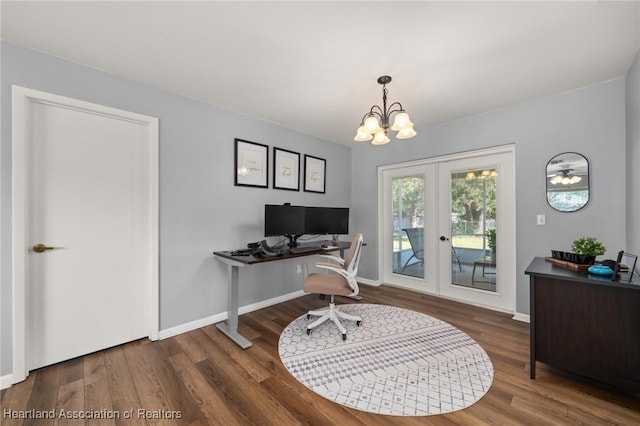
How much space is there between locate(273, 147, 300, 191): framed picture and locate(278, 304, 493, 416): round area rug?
176 centimetres

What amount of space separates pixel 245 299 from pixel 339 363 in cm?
152

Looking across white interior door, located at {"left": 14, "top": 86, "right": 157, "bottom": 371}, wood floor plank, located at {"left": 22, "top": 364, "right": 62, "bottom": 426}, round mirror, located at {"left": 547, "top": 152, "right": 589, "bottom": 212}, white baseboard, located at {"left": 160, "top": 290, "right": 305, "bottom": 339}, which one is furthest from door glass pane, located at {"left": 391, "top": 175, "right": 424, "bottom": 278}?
wood floor plank, located at {"left": 22, "top": 364, "right": 62, "bottom": 426}

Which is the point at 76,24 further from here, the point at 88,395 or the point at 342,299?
the point at 342,299

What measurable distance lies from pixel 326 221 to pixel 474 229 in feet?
6.49

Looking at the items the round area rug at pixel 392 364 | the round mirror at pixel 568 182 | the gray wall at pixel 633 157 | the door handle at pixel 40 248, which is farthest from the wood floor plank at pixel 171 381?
the round mirror at pixel 568 182

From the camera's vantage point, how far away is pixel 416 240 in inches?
152

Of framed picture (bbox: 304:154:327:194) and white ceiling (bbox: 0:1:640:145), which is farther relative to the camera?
framed picture (bbox: 304:154:327:194)

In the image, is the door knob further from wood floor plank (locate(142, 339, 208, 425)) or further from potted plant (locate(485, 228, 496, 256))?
potted plant (locate(485, 228, 496, 256))

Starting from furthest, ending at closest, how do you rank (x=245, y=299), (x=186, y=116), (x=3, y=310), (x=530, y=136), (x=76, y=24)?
(x=245, y=299), (x=530, y=136), (x=186, y=116), (x=3, y=310), (x=76, y=24)

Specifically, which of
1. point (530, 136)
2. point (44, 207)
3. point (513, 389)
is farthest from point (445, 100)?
point (44, 207)

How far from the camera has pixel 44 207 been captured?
195cm

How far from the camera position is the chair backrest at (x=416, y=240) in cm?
382

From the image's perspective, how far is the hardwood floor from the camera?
1.49 m

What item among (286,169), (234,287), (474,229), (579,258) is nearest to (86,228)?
(234,287)
